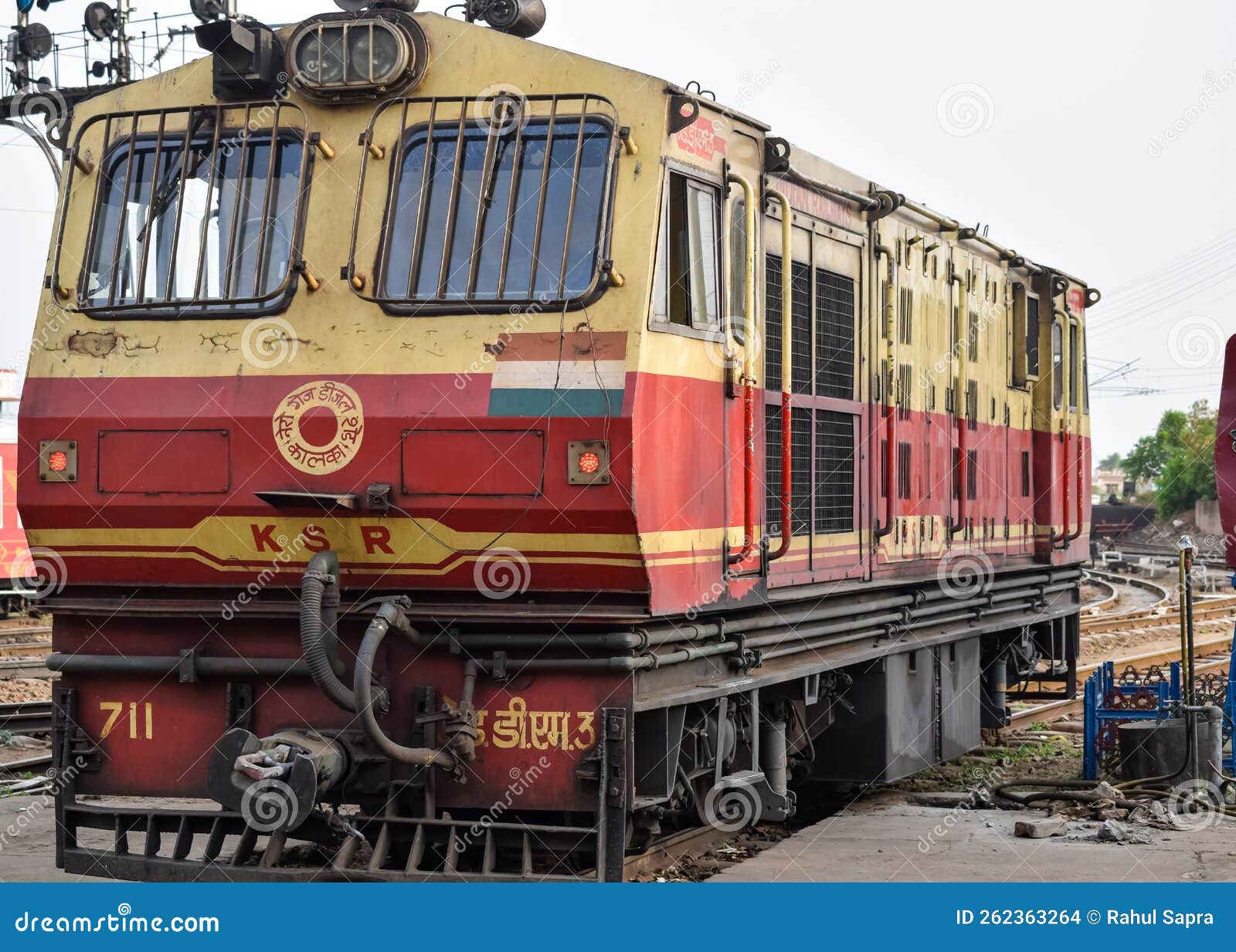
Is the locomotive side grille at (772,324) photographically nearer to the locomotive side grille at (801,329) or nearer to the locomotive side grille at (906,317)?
the locomotive side grille at (801,329)

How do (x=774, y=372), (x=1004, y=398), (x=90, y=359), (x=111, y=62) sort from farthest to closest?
(x=111, y=62), (x=1004, y=398), (x=774, y=372), (x=90, y=359)

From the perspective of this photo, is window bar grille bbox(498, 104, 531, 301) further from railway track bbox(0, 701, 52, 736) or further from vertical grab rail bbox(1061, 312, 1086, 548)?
vertical grab rail bbox(1061, 312, 1086, 548)

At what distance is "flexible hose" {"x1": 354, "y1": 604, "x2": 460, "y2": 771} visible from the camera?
6996 millimetres

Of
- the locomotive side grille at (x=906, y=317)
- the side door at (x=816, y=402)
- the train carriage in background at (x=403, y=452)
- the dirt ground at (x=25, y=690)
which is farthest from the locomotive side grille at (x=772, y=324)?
the dirt ground at (x=25, y=690)

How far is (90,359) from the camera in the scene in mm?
7777

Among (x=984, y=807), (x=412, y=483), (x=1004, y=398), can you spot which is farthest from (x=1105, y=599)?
(x=412, y=483)

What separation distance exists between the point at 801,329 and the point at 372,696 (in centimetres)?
350

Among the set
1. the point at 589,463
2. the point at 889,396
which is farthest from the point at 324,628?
the point at 889,396

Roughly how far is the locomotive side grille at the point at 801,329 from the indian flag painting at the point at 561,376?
2.39m

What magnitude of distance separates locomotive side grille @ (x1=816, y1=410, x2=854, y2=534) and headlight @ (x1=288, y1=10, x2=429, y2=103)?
3.35 m

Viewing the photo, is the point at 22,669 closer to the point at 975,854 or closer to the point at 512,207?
the point at 975,854

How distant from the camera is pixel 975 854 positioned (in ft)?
30.1

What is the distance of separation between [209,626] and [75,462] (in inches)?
38.6

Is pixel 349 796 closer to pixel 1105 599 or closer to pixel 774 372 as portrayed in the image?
pixel 774 372
